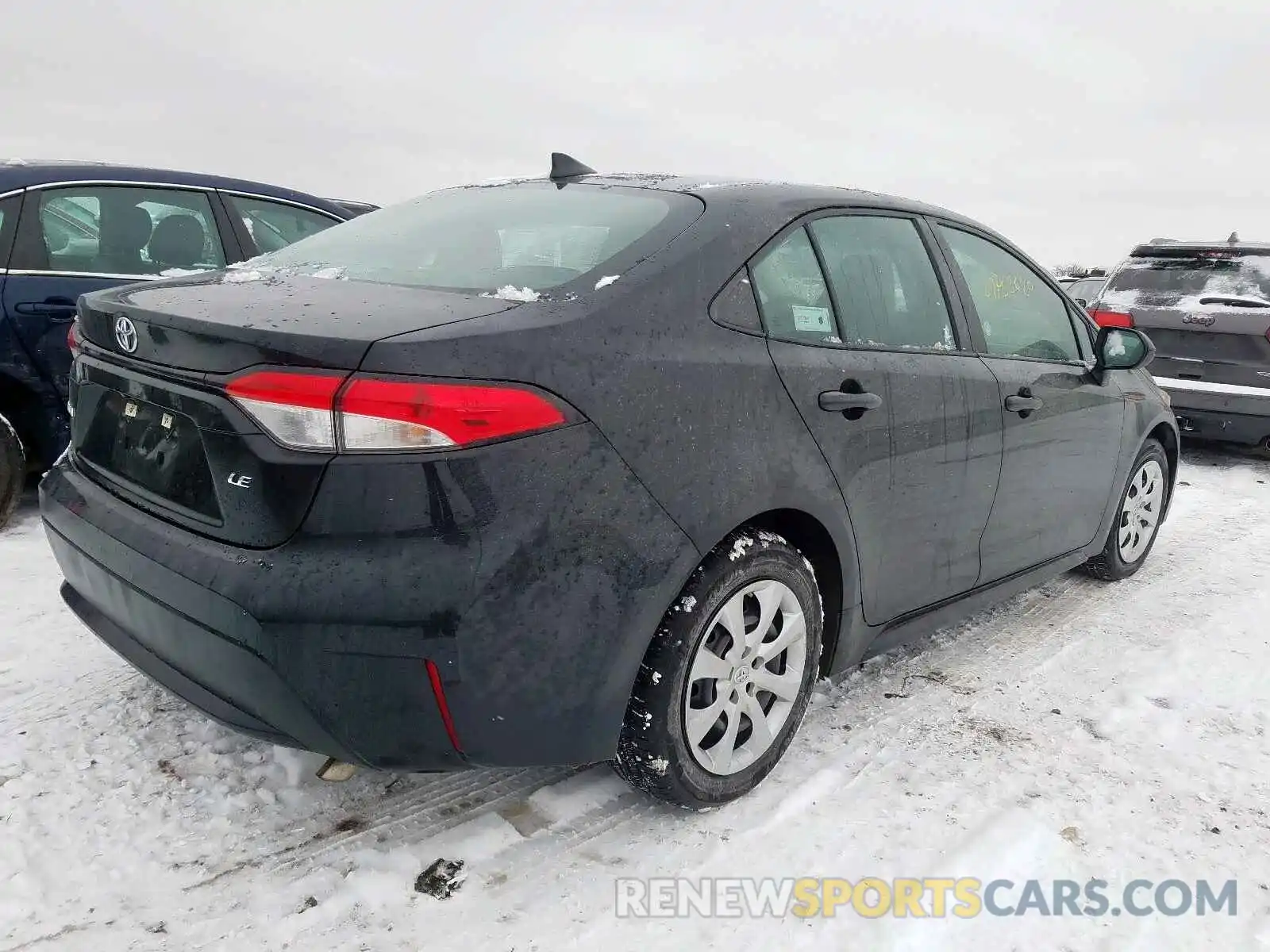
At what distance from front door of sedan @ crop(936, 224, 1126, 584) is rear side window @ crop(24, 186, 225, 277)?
363 cm

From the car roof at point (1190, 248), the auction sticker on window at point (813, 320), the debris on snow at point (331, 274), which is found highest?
the car roof at point (1190, 248)

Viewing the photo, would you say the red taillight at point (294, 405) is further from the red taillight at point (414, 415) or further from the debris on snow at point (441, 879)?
the debris on snow at point (441, 879)

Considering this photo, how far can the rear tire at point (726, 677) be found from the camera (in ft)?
6.91

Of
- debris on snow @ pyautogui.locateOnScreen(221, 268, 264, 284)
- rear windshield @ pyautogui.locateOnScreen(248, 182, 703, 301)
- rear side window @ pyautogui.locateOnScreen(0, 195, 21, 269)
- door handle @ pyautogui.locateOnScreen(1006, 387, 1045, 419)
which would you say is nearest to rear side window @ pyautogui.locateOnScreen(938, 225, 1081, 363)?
door handle @ pyautogui.locateOnScreen(1006, 387, 1045, 419)

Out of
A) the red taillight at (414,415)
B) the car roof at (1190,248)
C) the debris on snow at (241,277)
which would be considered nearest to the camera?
the red taillight at (414,415)

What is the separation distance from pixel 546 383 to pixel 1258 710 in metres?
2.62

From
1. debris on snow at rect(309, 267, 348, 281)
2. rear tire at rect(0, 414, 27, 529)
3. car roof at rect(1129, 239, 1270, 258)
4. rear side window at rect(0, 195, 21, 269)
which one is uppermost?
car roof at rect(1129, 239, 1270, 258)

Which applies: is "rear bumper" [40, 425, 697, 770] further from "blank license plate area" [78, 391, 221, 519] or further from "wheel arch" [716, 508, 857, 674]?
"wheel arch" [716, 508, 857, 674]

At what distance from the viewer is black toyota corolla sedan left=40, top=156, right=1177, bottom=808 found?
175 cm

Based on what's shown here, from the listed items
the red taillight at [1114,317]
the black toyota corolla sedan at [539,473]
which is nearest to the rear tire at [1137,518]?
the black toyota corolla sedan at [539,473]

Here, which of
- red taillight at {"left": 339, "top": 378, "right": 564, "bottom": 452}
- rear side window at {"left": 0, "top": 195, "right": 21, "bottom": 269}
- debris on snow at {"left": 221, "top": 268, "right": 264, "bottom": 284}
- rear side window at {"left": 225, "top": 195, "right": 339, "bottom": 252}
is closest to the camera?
red taillight at {"left": 339, "top": 378, "right": 564, "bottom": 452}

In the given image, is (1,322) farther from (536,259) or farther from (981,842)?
(981,842)

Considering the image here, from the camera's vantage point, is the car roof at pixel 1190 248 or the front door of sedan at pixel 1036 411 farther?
the car roof at pixel 1190 248

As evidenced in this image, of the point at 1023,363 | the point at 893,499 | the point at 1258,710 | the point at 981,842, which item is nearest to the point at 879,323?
the point at 893,499
